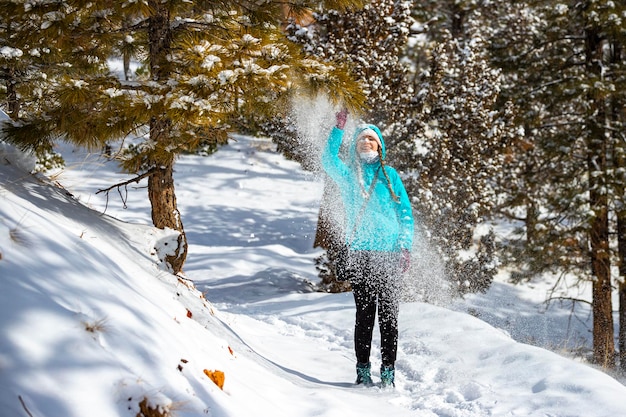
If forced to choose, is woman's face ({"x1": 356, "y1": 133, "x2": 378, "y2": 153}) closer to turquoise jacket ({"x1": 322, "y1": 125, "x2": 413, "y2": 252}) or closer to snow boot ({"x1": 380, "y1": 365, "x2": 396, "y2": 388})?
turquoise jacket ({"x1": 322, "y1": 125, "x2": 413, "y2": 252})

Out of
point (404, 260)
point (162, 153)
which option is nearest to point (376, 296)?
point (404, 260)

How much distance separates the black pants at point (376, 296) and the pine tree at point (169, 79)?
1.35m

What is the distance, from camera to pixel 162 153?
4.64 meters

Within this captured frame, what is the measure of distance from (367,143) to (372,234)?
723 mm

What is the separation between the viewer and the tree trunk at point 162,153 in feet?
15.3

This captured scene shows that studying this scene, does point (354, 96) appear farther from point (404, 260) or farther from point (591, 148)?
point (591, 148)

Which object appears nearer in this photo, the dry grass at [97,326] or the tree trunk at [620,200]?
the dry grass at [97,326]

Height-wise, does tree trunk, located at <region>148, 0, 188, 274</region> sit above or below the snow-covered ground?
above

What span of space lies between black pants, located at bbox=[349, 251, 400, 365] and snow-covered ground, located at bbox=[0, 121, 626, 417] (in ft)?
1.12

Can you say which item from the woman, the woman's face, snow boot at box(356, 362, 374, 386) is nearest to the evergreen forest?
the woman's face

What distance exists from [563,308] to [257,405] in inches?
600

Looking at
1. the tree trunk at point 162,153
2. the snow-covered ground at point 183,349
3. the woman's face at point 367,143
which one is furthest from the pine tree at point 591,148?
the tree trunk at point 162,153

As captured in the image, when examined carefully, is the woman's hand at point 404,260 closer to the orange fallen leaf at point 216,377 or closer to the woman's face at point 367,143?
the woman's face at point 367,143

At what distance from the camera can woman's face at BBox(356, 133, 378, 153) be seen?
14.1 feet
